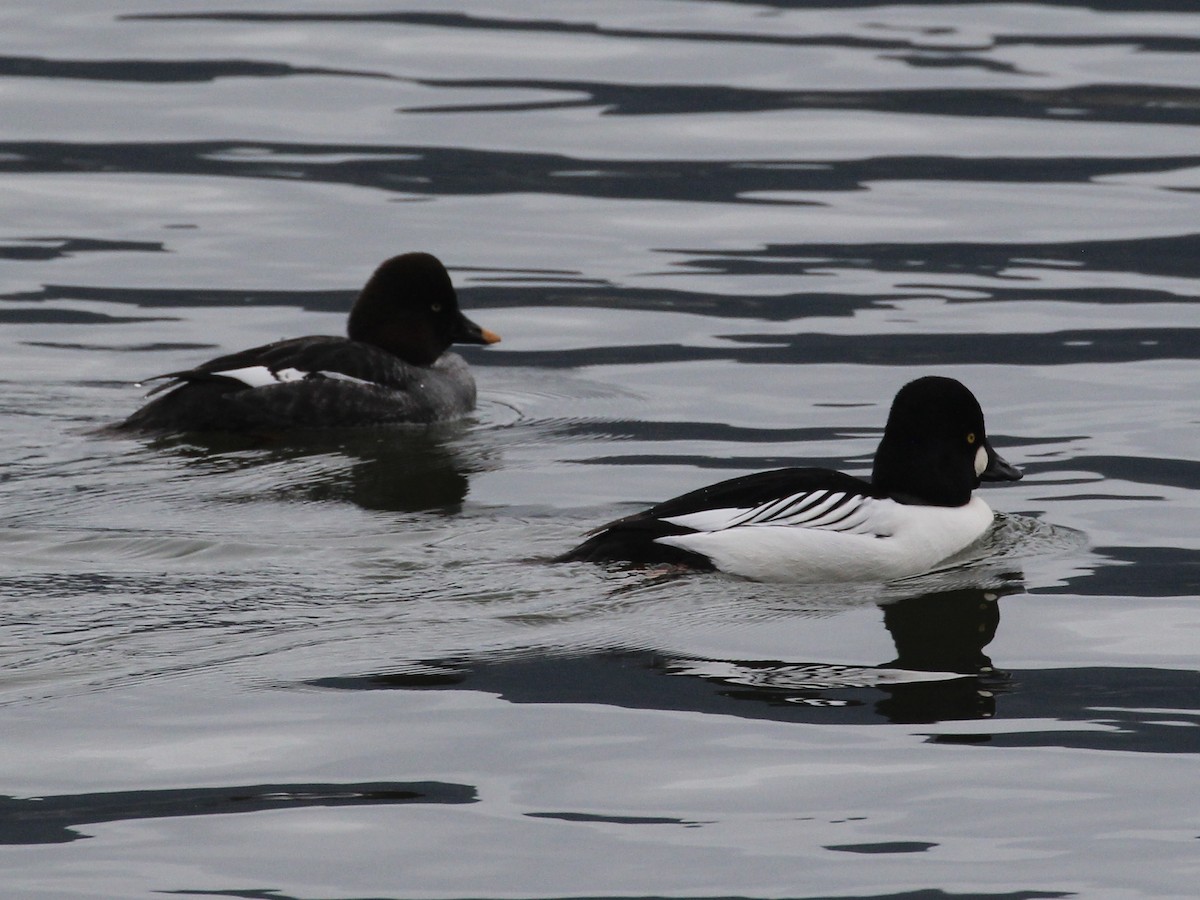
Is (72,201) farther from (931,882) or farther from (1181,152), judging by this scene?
(931,882)

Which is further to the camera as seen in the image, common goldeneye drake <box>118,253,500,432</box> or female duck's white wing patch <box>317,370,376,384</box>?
female duck's white wing patch <box>317,370,376,384</box>

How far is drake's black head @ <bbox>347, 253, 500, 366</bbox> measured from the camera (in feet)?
41.1

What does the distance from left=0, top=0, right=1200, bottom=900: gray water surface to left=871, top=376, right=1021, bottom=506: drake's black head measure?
0.35 meters

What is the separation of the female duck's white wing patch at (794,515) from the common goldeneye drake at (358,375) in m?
3.52

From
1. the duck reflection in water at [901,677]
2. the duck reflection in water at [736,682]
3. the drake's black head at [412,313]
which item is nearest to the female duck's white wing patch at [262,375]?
the drake's black head at [412,313]

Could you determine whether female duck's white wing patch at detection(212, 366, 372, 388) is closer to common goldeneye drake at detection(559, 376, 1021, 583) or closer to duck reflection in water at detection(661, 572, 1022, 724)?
common goldeneye drake at detection(559, 376, 1021, 583)

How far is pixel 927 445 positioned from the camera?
29.8 ft

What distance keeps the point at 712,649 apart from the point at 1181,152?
12223mm

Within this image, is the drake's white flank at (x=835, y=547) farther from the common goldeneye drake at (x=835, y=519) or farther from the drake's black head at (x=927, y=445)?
the drake's black head at (x=927, y=445)

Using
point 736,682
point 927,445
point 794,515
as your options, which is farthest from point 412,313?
point 736,682

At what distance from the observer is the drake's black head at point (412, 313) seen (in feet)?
41.1

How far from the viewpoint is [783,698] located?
7301mm

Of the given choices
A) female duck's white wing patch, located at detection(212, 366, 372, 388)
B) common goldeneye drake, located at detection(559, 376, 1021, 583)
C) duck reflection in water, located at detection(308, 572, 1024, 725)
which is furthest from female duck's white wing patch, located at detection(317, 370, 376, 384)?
duck reflection in water, located at detection(308, 572, 1024, 725)

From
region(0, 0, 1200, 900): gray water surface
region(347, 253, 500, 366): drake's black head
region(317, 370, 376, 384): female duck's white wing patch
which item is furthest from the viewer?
region(347, 253, 500, 366): drake's black head
